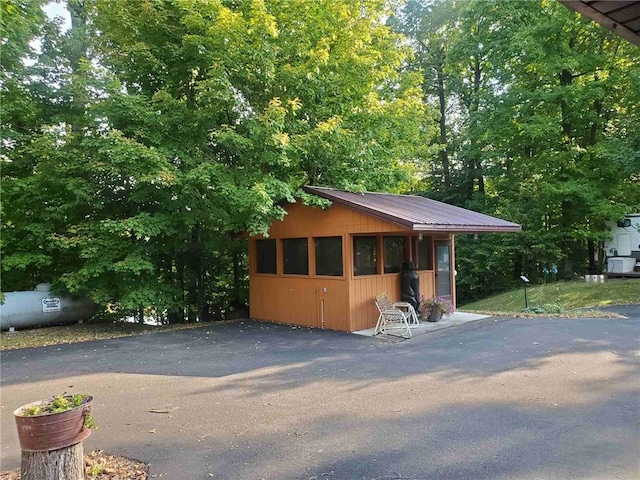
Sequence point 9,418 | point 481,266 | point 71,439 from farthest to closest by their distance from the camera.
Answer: point 481,266
point 9,418
point 71,439

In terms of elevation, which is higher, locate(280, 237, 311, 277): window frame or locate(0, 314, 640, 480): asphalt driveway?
locate(280, 237, 311, 277): window frame

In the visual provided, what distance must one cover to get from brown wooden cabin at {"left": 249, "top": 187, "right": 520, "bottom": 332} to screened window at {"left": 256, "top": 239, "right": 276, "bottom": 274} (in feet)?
0.08

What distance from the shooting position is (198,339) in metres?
8.72

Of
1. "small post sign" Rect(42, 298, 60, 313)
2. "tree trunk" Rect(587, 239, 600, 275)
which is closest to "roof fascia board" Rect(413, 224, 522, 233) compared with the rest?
"small post sign" Rect(42, 298, 60, 313)

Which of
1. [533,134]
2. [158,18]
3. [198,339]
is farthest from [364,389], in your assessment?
[533,134]

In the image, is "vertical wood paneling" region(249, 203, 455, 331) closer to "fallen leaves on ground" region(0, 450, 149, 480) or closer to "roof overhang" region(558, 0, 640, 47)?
"fallen leaves on ground" region(0, 450, 149, 480)

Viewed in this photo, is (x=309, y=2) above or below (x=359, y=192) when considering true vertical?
above

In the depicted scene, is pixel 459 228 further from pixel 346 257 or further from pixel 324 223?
pixel 324 223

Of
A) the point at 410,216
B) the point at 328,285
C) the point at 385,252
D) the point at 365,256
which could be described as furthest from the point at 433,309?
the point at 410,216

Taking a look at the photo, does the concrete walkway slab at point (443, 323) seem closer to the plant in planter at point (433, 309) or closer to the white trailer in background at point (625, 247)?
the plant in planter at point (433, 309)

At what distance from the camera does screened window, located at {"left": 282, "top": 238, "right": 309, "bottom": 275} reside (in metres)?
10.0

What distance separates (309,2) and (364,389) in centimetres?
925

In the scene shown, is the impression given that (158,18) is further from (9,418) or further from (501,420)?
(501,420)

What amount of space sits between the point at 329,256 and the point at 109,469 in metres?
6.53
